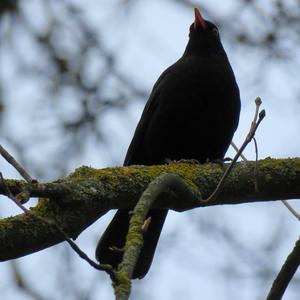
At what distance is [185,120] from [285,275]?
1.72m

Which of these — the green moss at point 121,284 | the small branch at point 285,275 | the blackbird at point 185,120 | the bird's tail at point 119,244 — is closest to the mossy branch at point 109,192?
the small branch at point 285,275

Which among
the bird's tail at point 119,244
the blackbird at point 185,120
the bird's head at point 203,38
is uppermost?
the bird's head at point 203,38

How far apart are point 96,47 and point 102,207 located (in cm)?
303

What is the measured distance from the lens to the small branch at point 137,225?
6.29 ft

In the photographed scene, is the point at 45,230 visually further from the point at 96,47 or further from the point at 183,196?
the point at 96,47

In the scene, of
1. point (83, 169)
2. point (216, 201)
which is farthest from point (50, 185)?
point (216, 201)

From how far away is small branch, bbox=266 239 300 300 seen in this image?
275 cm

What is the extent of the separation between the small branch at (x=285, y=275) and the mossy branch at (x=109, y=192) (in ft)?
1.08

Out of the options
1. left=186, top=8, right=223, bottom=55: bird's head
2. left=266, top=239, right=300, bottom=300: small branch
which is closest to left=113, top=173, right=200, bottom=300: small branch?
left=266, top=239, right=300, bottom=300: small branch

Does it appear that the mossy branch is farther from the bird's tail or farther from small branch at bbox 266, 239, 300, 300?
the bird's tail

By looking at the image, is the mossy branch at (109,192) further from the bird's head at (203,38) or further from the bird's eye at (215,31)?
the bird's eye at (215,31)

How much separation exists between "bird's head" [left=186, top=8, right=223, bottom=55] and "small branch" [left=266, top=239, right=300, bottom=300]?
227 cm

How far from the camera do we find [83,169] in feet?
9.59

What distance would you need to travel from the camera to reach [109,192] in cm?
280
